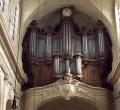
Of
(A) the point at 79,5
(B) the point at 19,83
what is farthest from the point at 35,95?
(A) the point at 79,5

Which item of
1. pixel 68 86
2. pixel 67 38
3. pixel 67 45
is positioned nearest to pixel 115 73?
pixel 68 86

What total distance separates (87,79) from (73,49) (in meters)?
1.73

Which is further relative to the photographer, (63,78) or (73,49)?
(73,49)

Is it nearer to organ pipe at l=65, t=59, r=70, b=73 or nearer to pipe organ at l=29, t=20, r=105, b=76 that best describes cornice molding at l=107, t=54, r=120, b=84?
pipe organ at l=29, t=20, r=105, b=76

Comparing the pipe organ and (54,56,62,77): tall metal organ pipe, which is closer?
(54,56,62,77): tall metal organ pipe

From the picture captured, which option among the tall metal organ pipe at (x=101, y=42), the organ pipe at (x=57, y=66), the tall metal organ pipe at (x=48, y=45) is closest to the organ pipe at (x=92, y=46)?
the tall metal organ pipe at (x=101, y=42)

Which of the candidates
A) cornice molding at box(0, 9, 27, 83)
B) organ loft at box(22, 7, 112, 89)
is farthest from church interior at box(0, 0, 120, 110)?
cornice molding at box(0, 9, 27, 83)

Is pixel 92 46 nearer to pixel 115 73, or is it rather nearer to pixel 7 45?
Answer: pixel 115 73

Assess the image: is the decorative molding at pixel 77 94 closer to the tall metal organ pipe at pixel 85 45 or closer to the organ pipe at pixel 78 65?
the organ pipe at pixel 78 65

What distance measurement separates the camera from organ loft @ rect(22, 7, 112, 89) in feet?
56.4

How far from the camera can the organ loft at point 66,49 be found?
56.4ft

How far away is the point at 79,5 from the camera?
18.4m

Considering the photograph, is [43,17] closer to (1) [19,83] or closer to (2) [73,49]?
(2) [73,49]

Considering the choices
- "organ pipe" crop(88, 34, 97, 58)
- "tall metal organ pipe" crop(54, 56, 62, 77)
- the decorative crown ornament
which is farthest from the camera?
"organ pipe" crop(88, 34, 97, 58)
